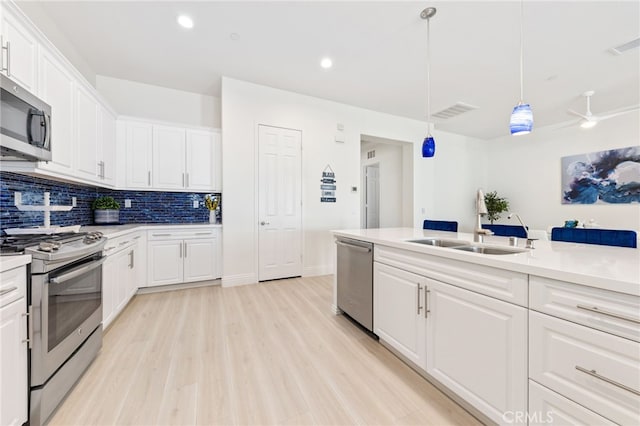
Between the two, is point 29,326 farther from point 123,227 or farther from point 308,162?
point 308,162

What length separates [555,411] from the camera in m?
1.03

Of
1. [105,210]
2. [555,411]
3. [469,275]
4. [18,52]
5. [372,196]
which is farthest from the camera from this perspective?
[372,196]

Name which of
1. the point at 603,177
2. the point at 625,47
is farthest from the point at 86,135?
the point at 603,177

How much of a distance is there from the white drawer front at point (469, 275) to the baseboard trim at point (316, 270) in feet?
7.97

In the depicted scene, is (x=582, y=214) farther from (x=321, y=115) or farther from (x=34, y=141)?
(x=34, y=141)

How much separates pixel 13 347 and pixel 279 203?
9.97 feet

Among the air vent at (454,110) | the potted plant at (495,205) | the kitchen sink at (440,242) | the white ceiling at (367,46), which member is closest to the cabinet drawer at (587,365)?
the kitchen sink at (440,242)

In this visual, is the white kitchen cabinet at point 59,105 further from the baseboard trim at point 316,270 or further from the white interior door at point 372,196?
the white interior door at point 372,196

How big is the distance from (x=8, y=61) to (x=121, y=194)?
2.36m

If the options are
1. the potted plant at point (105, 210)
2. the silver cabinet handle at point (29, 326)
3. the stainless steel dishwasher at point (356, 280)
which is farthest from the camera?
the potted plant at point (105, 210)

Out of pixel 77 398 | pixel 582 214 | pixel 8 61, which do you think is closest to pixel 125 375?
pixel 77 398

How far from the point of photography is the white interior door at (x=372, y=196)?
7090 millimetres

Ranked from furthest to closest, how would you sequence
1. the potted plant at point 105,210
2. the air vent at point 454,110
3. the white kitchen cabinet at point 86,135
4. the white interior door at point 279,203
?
the air vent at point 454,110 < the white interior door at point 279,203 < the potted plant at point 105,210 < the white kitchen cabinet at point 86,135

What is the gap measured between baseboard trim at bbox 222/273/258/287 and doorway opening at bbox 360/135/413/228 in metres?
3.35
